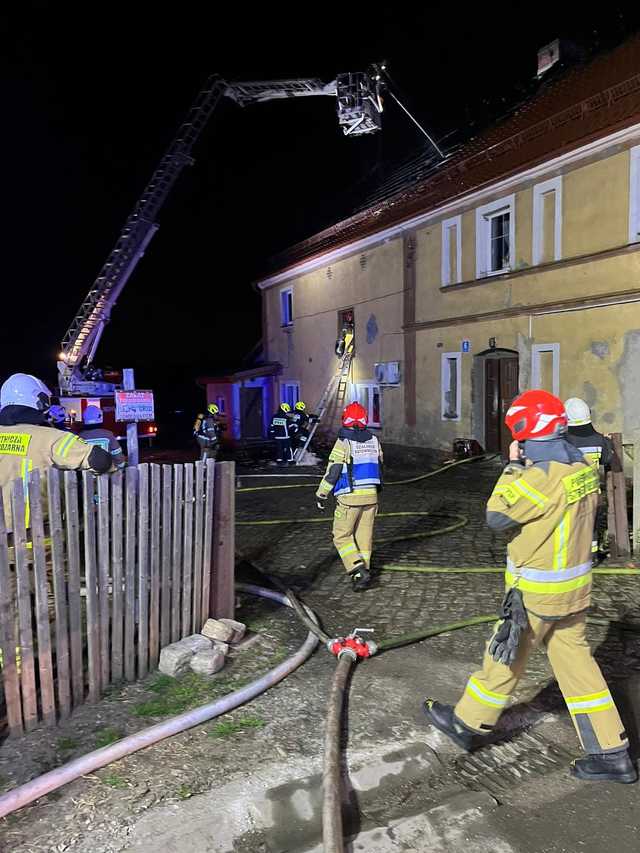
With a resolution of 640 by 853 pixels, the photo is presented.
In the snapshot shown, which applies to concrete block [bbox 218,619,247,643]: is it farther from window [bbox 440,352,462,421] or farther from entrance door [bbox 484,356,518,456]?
window [bbox 440,352,462,421]

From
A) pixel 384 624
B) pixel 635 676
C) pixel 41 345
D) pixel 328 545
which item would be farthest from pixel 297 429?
pixel 41 345

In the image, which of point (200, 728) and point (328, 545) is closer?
point (200, 728)

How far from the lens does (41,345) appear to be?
44.6 meters

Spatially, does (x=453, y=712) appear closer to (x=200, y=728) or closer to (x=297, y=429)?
(x=200, y=728)

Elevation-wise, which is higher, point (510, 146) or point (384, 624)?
point (510, 146)

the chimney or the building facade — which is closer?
the building facade

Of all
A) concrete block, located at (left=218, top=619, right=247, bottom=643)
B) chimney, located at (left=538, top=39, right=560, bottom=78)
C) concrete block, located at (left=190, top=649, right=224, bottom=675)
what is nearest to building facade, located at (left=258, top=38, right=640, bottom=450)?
chimney, located at (left=538, top=39, right=560, bottom=78)

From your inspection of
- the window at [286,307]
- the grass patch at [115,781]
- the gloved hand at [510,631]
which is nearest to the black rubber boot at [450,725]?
the gloved hand at [510,631]

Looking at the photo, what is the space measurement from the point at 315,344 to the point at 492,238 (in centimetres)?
831

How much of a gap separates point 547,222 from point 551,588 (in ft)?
37.3

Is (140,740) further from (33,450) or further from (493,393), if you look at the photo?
(493,393)

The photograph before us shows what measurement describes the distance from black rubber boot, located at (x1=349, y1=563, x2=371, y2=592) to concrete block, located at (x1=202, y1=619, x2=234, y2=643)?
5.69ft

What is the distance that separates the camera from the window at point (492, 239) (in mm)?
13547

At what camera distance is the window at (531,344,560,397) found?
1226 centimetres
